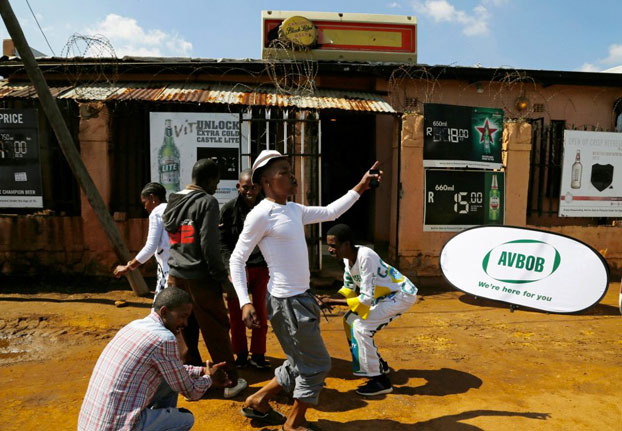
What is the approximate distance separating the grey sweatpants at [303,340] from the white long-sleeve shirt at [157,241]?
151 centimetres

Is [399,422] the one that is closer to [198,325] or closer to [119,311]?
[198,325]

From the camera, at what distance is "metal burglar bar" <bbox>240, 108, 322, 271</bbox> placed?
6762 mm

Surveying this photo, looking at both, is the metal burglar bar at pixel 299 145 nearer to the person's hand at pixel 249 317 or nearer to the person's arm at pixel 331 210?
the person's arm at pixel 331 210

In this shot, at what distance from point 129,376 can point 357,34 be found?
9.62 meters

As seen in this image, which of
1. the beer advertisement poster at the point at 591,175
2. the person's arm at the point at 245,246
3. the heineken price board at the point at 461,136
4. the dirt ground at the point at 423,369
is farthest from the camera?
the beer advertisement poster at the point at 591,175

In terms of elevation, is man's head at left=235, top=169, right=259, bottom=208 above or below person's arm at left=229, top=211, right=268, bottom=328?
above

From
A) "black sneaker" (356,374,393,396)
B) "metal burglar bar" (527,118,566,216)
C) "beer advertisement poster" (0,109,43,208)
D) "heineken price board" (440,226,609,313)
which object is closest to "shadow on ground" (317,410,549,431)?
"black sneaker" (356,374,393,396)

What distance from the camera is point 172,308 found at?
2158 millimetres

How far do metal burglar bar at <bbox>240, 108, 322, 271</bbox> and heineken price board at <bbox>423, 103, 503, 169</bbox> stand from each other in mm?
1822

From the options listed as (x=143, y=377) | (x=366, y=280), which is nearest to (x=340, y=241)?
(x=366, y=280)

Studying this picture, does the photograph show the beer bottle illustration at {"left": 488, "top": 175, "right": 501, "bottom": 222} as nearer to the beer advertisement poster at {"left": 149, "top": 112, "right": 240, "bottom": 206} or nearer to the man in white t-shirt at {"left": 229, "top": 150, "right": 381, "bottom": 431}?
the beer advertisement poster at {"left": 149, "top": 112, "right": 240, "bottom": 206}

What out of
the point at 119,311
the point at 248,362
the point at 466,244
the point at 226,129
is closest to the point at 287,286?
the point at 248,362

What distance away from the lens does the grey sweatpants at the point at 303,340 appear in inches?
104

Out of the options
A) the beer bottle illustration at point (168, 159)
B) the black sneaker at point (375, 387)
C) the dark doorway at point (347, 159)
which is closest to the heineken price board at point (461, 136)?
the dark doorway at point (347, 159)
